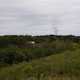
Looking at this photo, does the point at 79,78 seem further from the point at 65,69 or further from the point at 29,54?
the point at 29,54

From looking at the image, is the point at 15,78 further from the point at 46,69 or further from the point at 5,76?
the point at 46,69

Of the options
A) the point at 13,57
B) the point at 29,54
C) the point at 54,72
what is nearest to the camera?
the point at 54,72

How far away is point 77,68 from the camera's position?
907 inches

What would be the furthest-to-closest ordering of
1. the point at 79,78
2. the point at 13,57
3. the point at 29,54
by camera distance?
1. the point at 29,54
2. the point at 13,57
3. the point at 79,78

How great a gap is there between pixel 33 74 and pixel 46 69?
247 cm

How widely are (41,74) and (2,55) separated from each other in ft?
66.4

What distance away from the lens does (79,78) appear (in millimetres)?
19516

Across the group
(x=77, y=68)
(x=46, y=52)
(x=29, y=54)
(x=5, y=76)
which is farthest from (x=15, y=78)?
(x=46, y=52)

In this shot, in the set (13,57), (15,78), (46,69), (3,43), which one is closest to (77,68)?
(46,69)

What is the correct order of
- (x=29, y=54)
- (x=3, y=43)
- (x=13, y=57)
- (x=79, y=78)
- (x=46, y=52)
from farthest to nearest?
(x=3, y=43), (x=46, y=52), (x=29, y=54), (x=13, y=57), (x=79, y=78)

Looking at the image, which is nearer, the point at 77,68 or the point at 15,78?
the point at 15,78

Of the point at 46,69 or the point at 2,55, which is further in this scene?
the point at 2,55

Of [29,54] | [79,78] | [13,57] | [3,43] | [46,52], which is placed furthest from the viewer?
[3,43]

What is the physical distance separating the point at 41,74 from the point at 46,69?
2432mm
